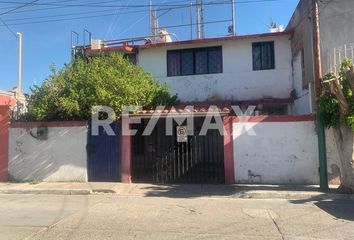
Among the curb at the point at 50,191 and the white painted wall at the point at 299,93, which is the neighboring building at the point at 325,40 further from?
the curb at the point at 50,191

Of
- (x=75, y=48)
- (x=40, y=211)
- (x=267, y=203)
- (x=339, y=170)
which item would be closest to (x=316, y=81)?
(x=339, y=170)

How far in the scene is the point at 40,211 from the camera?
9.96 meters

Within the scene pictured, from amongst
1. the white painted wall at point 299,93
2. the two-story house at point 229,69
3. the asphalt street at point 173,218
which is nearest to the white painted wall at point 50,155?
the asphalt street at point 173,218

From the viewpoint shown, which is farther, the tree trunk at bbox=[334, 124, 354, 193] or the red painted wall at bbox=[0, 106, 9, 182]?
the red painted wall at bbox=[0, 106, 9, 182]

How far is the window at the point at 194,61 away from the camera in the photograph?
1997 centimetres

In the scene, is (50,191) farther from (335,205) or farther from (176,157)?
(335,205)

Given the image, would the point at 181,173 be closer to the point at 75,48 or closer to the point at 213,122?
the point at 213,122

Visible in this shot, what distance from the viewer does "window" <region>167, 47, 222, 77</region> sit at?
19969 mm

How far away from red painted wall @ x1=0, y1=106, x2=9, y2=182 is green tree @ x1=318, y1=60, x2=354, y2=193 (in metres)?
11.6

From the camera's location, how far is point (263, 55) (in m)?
19.5

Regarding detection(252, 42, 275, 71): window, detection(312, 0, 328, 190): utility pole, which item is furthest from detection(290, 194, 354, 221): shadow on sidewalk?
detection(252, 42, 275, 71): window

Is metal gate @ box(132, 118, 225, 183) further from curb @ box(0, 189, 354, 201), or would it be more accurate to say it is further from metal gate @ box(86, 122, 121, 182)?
curb @ box(0, 189, 354, 201)

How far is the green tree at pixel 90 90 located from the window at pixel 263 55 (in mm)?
5319

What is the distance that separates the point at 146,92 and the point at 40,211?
23.2ft
